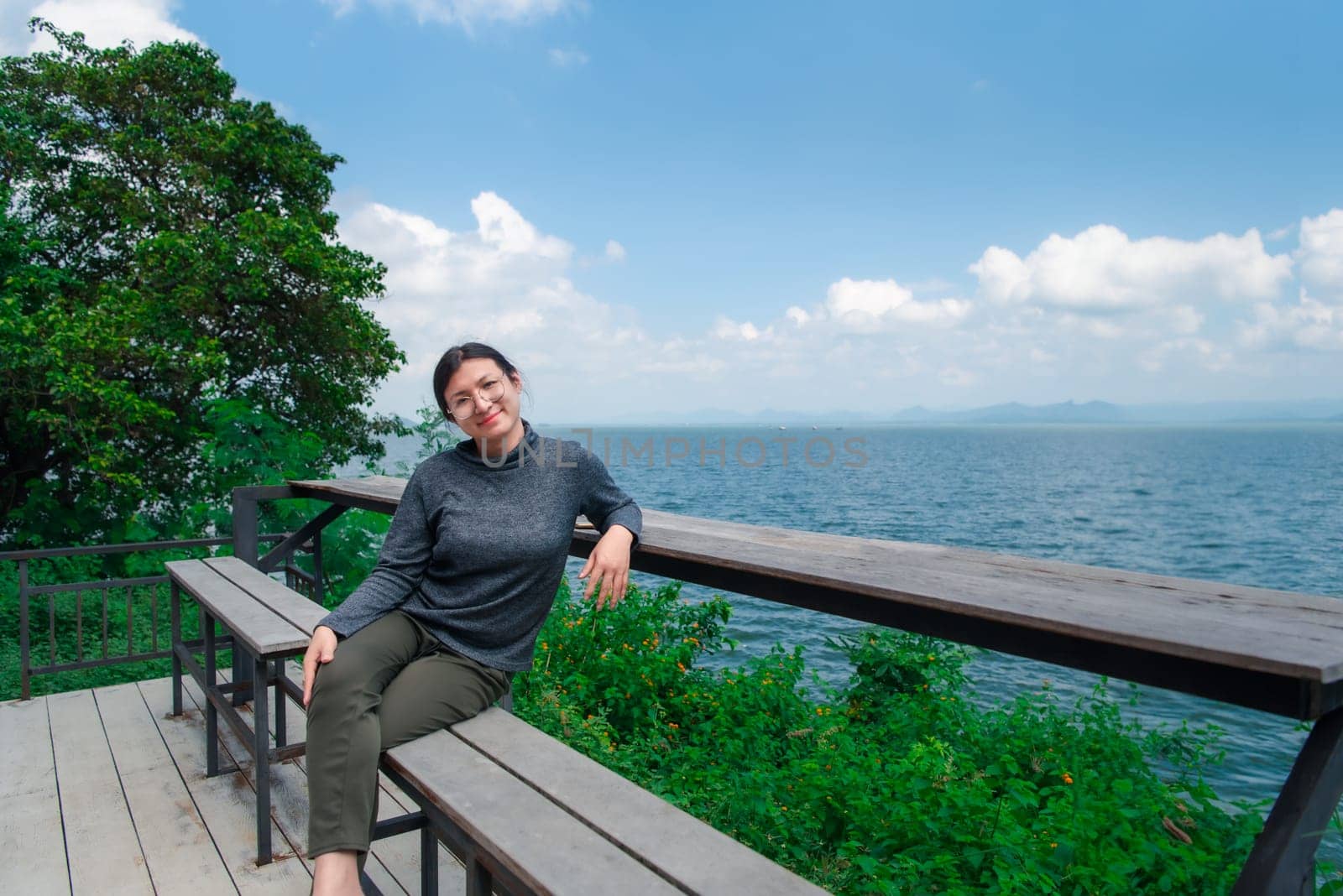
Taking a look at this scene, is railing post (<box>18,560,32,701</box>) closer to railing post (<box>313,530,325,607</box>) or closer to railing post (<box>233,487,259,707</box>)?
railing post (<box>233,487,259,707</box>)

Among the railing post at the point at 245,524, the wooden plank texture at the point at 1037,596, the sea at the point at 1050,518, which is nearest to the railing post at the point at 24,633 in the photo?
the railing post at the point at 245,524

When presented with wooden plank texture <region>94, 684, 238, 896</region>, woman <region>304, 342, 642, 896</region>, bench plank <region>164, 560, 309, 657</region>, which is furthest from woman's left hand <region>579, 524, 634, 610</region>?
wooden plank texture <region>94, 684, 238, 896</region>

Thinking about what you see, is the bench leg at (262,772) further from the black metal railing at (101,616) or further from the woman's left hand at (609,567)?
the black metal railing at (101,616)

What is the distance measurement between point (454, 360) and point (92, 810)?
6.67 ft

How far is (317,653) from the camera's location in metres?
1.69

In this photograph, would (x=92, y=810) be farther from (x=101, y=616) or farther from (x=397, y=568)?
(x=101, y=616)

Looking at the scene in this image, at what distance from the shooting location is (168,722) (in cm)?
343

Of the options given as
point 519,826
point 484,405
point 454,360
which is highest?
point 454,360

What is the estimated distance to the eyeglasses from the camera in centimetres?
191

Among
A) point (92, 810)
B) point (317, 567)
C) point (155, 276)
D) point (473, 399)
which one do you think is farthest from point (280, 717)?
point (155, 276)

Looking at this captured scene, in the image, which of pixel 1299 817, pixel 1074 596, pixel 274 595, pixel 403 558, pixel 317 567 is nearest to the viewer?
pixel 1299 817

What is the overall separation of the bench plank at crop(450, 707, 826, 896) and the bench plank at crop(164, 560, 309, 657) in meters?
0.71

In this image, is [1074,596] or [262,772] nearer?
[1074,596]

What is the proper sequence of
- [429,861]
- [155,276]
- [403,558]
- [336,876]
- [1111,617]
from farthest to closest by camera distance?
[155,276] → [403,558] → [429,861] → [336,876] → [1111,617]
